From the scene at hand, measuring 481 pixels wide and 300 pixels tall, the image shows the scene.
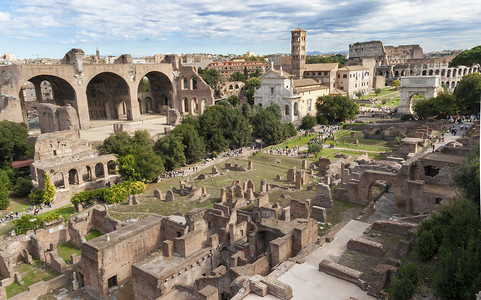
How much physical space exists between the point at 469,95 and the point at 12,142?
5479 cm

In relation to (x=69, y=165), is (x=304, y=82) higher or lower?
higher

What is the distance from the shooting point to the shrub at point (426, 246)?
13.2m

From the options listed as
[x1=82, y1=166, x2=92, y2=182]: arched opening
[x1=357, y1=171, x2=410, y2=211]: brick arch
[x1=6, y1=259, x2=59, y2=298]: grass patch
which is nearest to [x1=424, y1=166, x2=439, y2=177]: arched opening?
[x1=357, y1=171, x2=410, y2=211]: brick arch

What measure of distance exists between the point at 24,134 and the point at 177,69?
29.9 meters

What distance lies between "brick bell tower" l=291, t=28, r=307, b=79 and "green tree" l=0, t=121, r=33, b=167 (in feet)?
156

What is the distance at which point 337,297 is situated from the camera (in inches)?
487

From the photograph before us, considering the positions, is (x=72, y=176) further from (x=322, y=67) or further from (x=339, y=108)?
(x=322, y=67)

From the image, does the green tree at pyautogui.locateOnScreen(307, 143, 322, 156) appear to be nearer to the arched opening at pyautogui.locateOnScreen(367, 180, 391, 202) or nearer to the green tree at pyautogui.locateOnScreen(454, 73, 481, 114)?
the arched opening at pyautogui.locateOnScreen(367, 180, 391, 202)

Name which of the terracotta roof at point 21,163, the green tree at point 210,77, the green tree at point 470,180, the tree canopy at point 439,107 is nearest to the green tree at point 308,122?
the tree canopy at point 439,107

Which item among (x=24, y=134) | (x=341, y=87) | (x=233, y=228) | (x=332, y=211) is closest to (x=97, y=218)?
(x=233, y=228)

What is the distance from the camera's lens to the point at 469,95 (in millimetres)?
47094

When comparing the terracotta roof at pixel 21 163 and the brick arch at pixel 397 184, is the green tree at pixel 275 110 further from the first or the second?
the terracotta roof at pixel 21 163

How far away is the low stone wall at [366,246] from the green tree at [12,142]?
3359 centimetres

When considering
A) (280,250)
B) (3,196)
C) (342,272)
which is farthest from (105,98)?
(342,272)
